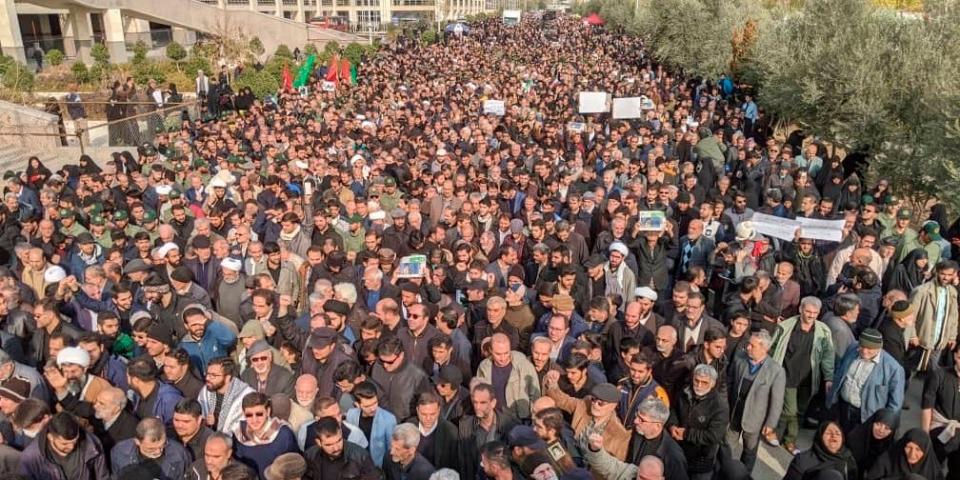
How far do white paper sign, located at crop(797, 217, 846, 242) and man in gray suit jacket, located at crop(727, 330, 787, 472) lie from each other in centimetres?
275

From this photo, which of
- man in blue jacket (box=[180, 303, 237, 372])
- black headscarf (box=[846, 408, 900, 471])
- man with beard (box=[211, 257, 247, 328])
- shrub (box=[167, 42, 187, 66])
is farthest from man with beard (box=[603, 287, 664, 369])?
shrub (box=[167, 42, 187, 66])

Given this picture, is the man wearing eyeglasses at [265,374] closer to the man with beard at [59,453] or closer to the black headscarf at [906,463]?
the man with beard at [59,453]

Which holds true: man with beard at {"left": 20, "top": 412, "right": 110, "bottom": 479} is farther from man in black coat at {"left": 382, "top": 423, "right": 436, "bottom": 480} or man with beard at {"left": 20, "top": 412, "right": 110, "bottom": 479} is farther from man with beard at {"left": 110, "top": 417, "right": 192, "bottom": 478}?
man in black coat at {"left": 382, "top": 423, "right": 436, "bottom": 480}

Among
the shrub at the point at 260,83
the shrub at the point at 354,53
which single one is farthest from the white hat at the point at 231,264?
the shrub at the point at 354,53

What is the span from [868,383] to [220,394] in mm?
4510

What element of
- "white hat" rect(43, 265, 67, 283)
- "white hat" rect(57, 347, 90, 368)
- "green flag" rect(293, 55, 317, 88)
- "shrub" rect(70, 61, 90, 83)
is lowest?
"shrub" rect(70, 61, 90, 83)

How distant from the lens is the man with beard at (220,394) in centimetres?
459

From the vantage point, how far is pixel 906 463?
4.09m

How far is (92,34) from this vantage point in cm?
3394

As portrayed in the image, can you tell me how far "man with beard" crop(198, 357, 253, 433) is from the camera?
15.1 feet

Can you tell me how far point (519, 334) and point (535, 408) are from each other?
177cm

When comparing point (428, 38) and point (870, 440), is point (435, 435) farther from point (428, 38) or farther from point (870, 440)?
point (428, 38)

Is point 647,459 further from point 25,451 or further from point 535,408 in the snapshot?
point 25,451

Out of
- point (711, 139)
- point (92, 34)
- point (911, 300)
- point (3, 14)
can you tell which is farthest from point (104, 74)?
point (911, 300)
